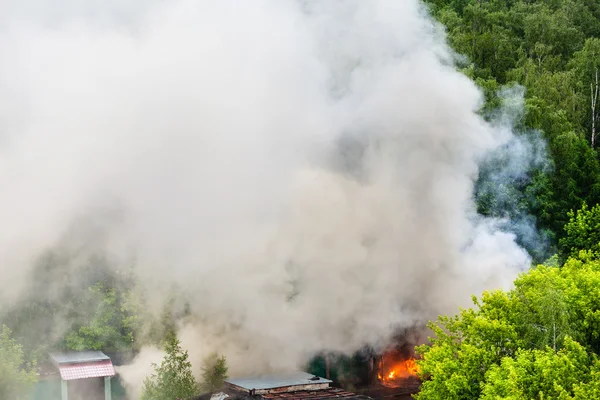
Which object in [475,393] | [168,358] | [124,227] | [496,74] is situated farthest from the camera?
[496,74]

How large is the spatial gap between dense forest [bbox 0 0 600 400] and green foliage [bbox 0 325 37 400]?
5 cm

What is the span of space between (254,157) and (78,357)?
10.6 m

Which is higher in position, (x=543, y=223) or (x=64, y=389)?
(x=543, y=223)

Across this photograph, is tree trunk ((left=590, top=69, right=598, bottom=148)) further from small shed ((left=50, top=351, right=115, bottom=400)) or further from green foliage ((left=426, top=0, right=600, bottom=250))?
small shed ((left=50, top=351, right=115, bottom=400))

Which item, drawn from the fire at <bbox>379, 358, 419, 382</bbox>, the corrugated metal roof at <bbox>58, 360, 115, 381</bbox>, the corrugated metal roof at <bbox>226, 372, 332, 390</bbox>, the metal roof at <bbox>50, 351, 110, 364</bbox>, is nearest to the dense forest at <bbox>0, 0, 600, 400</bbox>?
the metal roof at <bbox>50, 351, 110, 364</bbox>

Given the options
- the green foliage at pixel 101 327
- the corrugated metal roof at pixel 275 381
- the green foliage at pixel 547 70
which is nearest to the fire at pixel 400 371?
the corrugated metal roof at pixel 275 381

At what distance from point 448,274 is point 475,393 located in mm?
9346

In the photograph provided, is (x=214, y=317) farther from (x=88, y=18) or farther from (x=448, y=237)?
(x=88, y=18)

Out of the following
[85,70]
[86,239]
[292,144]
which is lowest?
[86,239]

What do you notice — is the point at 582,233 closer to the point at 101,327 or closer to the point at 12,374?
the point at 101,327

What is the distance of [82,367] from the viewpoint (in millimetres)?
31328

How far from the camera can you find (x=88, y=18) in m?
33.2

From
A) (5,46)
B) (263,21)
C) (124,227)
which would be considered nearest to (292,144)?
(263,21)

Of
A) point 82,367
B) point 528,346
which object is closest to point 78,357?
point 82,367
